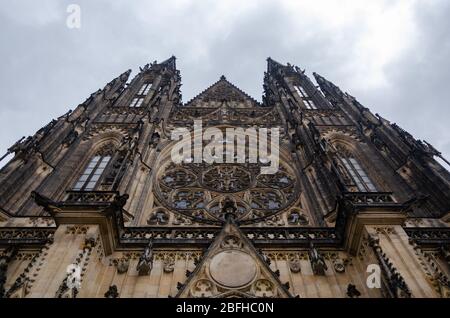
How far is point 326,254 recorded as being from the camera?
9562 millimetres

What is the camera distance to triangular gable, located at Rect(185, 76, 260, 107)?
75.3ft

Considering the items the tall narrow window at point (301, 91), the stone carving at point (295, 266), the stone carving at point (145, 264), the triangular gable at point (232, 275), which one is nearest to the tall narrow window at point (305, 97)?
the tall narrow window at point (301, 91)

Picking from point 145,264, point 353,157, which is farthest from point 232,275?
point 353,157

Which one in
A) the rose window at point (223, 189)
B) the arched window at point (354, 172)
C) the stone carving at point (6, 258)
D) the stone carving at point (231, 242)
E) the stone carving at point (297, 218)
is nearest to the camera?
the stone carving at point (6, 258)

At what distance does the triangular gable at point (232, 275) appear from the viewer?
8102 millimetres

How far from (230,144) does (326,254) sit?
8700 millimetres

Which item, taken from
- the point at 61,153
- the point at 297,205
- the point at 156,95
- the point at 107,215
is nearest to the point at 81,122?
the point at 61,153

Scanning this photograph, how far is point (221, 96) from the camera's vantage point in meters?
24.5

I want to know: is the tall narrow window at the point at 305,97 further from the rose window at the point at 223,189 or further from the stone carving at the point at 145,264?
the stone carving at the point at 145,264

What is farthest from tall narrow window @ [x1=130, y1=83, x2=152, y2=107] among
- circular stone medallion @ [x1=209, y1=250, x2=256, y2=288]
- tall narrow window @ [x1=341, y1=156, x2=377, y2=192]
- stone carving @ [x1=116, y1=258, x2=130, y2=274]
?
circular stone medallion @ [x1=209, y1=250, x2=256, y2=288]

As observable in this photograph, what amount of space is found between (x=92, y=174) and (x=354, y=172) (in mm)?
9812

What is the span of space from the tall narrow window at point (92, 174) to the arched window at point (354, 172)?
26.9 feet

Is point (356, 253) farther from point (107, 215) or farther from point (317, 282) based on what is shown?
point (107, 215)

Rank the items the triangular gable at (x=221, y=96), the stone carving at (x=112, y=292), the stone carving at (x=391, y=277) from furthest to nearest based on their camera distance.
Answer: the triangular gable at (x=221, y=96)
the stone carving at (x=112, y=292)
the stone carving at (x=391, y=277)
